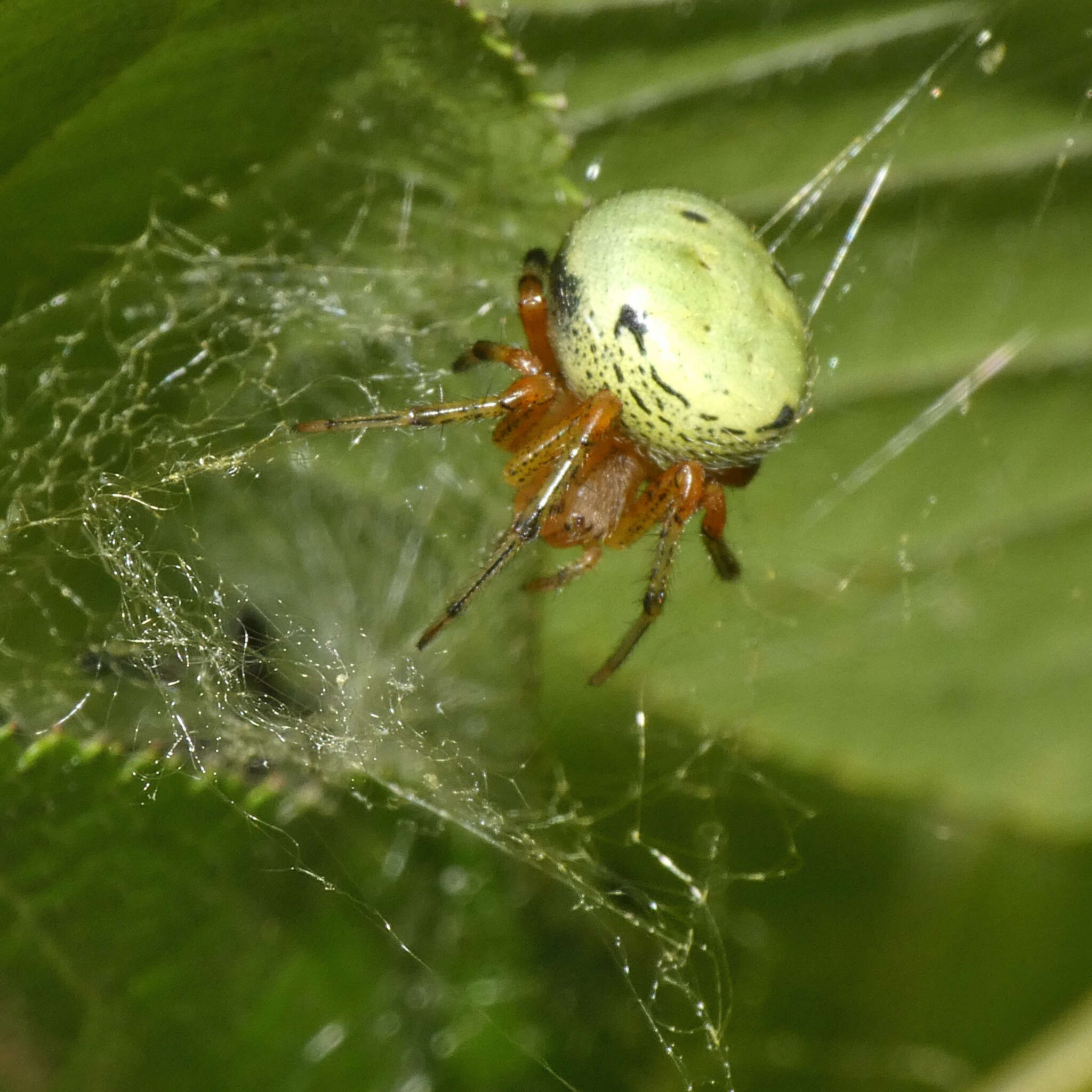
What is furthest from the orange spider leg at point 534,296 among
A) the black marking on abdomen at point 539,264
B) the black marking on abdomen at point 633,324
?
the black marking on abdomen at point 633,324

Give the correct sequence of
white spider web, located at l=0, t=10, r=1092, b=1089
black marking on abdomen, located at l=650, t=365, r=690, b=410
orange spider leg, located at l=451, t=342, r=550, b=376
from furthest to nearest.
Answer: orange spider leg, located at l=451, t=342, r=550, b=376 → black marking on abdomen, located at l=650, t=365, r=690, b=410 → white spider web, located at l=0, t=10, r=1092, b=1089

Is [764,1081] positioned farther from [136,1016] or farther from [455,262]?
[455,262]

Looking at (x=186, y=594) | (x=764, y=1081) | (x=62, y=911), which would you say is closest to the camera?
(x=62, y=911)

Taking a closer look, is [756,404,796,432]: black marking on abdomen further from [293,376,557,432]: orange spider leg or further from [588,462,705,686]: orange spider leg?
[293,376,557,432]: orange spider leg

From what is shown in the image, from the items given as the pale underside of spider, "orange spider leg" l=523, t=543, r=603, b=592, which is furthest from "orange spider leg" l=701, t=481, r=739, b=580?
"orange spider leg" l=523, t=543, r=603, b=592

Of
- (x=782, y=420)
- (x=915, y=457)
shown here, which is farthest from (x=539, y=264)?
(x=915, y=457)

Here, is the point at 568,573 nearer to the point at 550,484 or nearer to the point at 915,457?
the point at 550,484

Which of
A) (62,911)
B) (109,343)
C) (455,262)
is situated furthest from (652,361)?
(62,911)
